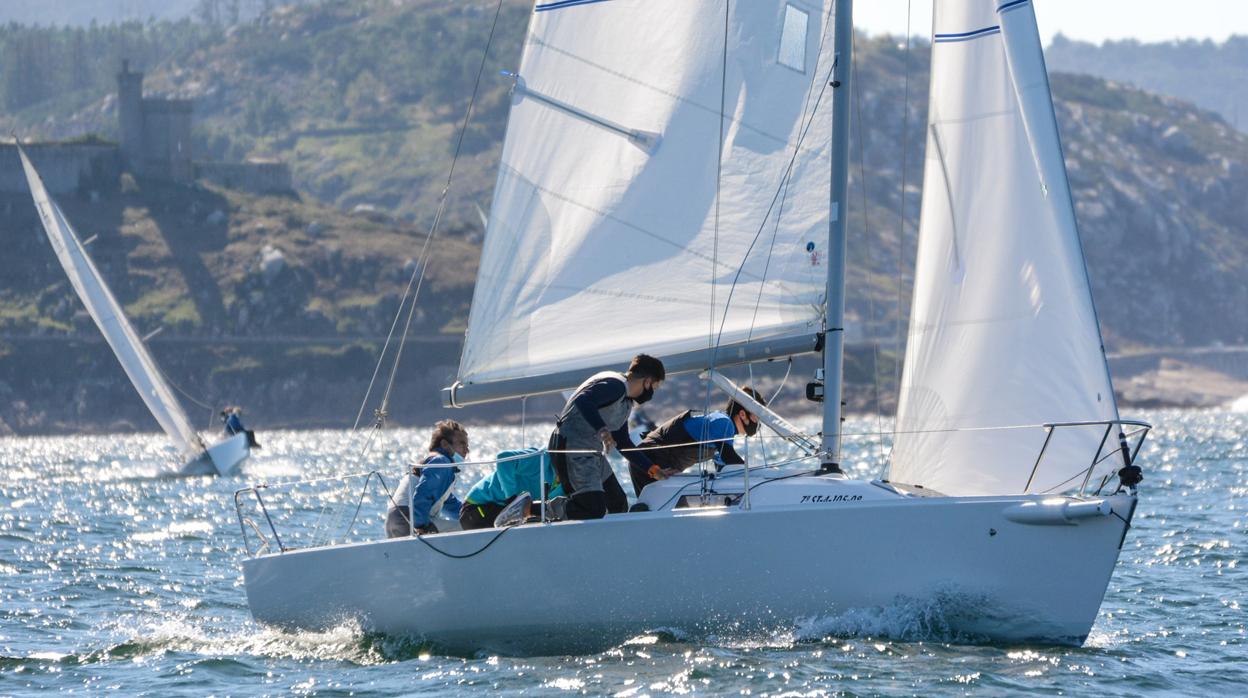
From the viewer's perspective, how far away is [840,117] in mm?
12086

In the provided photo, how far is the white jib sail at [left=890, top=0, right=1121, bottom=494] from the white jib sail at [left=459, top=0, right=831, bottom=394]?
0.91m

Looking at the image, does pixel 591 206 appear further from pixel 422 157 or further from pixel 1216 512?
pixel 422 157

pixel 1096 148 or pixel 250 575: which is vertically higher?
pixel 1096 148

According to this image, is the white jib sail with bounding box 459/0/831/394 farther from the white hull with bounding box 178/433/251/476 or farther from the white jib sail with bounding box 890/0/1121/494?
the white hull with bounding box 178/433/251/476

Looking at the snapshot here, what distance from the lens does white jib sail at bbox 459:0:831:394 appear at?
12305 millimetres

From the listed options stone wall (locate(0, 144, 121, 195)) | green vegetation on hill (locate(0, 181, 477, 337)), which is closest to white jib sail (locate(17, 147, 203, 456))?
green vegetation on hill (locate(0, 181, 477, 337))

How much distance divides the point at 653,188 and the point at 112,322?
27.3 m

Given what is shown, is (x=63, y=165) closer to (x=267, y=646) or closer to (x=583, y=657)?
(x=267, y=646)

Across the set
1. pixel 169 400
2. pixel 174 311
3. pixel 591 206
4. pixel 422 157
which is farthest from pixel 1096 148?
pixel 591 206

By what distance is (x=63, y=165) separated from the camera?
109250 mm

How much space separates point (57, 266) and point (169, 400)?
65.5 meters

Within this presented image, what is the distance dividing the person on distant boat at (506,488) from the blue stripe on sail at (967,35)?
13.6ft

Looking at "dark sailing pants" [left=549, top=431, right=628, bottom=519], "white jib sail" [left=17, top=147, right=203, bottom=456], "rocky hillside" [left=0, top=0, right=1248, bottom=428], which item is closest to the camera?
"dark sailing pants" [left=549, top=431, right=628, bottom=519]

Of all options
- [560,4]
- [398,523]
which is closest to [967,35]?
[560,4]
